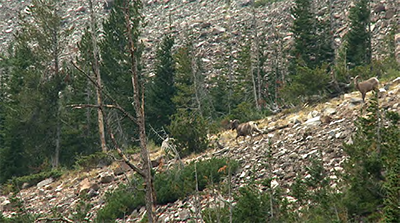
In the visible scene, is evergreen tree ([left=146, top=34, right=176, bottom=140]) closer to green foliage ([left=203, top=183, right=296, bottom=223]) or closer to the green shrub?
the green shrub

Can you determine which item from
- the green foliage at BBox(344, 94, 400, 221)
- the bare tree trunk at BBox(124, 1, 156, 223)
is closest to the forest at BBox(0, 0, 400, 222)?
the green foliage at BBox(344, 94, 400, 221)

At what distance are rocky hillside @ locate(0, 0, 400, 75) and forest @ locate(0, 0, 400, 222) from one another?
4.73 meters

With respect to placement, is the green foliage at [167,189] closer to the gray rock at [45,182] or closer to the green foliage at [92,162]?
the green foliage at [92,162]

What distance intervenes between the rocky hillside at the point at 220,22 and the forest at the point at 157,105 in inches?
186

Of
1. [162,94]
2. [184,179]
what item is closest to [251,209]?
[184,179]

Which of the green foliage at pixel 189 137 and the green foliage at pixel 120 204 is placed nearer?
the green foliage at pixel 120 204

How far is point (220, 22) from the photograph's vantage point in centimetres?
4841

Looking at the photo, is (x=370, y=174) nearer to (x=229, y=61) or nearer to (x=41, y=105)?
(x=41, y=105)

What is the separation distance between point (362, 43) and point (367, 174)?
22148 mm

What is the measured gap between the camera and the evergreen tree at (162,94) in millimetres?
23703

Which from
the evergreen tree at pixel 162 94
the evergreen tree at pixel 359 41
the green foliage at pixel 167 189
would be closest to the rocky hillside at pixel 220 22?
the evergreen tree at pixel 359 41

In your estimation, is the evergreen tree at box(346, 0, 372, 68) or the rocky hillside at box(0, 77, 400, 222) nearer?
the rocky hillside at box(0, 77, 400, 222)

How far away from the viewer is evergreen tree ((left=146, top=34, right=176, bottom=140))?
23703 mm

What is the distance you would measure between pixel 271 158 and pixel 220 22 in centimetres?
4286
